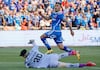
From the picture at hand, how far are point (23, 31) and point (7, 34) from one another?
1036mm

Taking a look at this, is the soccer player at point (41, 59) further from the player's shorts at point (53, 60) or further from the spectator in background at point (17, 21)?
the spectator in background at point (17, 21)

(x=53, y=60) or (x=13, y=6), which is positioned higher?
(x=13, y=6)

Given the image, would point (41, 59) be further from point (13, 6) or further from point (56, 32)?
point (13, 6)

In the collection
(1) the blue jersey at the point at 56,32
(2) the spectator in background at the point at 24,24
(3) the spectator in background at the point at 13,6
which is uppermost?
(3) the spectator in background at the point at 13,6

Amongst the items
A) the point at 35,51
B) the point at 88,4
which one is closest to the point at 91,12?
the point at 88,4

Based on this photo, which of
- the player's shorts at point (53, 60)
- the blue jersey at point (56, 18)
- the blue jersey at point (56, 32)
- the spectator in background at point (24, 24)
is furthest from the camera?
the spectator in background at point (24, 24)

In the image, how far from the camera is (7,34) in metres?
28.5

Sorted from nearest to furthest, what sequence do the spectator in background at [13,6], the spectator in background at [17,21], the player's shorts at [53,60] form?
1. the player's shorts at [53,60]
2. the spectator in background at [17,21]
3. the spectator in background at [13,6]

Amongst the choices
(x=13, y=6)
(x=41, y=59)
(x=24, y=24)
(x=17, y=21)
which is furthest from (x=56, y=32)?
(x=13, y=6)

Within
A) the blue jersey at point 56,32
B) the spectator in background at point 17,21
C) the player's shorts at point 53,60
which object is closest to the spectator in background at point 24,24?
the spectator in background at point 17,21

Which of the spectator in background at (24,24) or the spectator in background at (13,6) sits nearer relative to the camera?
the spectator in background at (24,24)

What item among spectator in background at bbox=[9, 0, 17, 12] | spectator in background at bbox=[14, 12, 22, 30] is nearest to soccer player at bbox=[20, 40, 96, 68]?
spectator in background at bbox=[14, 12, 22, 30]

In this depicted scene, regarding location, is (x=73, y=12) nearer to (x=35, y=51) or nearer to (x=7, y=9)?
(x=7, y=9)

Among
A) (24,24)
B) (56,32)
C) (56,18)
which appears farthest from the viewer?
(24,24)
